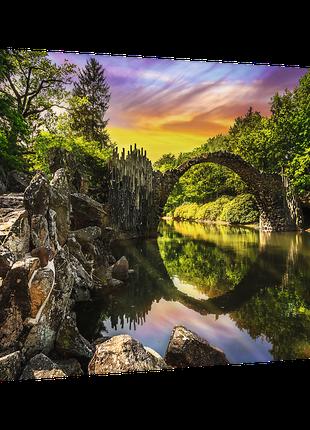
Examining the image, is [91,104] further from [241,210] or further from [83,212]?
[241,210]

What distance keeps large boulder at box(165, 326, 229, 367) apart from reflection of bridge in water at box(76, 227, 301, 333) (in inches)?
35.1

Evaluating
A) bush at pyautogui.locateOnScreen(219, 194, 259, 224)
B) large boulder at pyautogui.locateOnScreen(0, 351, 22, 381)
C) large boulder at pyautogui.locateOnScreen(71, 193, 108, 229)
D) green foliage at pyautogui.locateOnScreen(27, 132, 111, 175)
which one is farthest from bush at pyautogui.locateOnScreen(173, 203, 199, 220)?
large boulder at pyautogui.locateOnScreen(0, 351, 22, 381)

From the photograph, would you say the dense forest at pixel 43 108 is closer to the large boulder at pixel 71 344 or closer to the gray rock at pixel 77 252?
the gray rock at pixel 77 252

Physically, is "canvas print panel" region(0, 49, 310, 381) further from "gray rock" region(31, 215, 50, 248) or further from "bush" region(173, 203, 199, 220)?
"bush" region(173, 203, 199, 220)

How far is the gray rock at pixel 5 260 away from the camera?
3.05 m

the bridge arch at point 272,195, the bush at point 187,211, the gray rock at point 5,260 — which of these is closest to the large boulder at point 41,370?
the gray rock at point 5,260

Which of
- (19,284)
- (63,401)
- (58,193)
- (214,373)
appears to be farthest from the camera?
(58,193)

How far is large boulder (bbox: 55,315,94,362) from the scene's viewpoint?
10.6 feet

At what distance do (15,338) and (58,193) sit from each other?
2.29 m

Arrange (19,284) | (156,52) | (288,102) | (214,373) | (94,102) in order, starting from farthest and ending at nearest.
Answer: (288,102) → (94,102) → (156,52) → (214,373) → (19,284)

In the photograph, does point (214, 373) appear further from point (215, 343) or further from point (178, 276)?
point (178, 276)

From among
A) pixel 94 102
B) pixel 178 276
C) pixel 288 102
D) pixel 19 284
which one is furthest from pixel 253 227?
pixel 19 284

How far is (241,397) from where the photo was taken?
313 cm

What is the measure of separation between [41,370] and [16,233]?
147 cm
